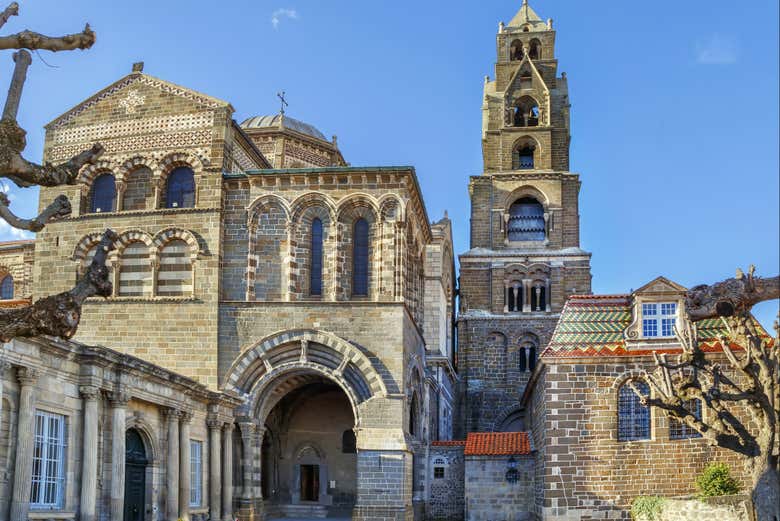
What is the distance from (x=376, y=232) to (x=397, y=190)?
1.56 meters

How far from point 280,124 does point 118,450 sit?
24.1m

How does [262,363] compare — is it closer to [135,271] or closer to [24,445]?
[135,271]

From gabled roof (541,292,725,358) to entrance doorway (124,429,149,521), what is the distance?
11.7 m

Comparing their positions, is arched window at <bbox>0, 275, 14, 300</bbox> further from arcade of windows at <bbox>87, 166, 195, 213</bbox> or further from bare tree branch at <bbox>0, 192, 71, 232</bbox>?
bare tree branch at <bbox>0, 192, 71, 232</bbox>

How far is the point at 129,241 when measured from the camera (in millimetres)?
31703

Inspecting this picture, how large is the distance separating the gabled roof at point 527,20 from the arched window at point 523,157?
8328mm

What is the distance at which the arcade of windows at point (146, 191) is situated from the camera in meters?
32.1

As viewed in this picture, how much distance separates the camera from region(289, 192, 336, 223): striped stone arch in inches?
1235

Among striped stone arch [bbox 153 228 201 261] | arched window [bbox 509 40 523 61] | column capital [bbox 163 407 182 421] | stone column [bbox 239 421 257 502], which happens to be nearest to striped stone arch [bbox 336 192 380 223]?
striped stone arch [bbox 153 228 201 261]

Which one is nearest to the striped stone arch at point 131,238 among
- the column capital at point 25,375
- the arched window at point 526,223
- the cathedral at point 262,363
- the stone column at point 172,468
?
the cathedral at point 262,363

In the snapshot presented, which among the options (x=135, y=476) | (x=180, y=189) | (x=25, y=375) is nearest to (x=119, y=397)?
(x=135, y=476)

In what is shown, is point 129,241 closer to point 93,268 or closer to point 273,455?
point 273,455

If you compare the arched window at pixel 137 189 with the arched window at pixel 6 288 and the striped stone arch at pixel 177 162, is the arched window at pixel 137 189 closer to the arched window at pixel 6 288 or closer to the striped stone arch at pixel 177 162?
the striped stone arch at pixel 177 162

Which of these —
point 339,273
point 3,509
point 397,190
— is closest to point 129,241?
point 339,273
